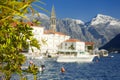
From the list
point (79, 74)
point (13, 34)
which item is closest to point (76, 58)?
point (79, 74)

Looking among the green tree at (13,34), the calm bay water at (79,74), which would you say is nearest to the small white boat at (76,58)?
the calm bay water at (79,74)

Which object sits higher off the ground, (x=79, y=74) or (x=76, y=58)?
(x=76, y=58)

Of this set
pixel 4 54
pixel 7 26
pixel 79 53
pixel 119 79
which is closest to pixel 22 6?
pixel 7 26

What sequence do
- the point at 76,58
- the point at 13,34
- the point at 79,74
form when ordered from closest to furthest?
the point at 13,34, the point at 79,74, the point at 76,58

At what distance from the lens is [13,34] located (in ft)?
13.7

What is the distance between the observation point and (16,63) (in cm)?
445

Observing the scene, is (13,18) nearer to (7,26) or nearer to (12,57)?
(7,26)

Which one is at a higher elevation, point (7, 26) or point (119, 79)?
point (7, 26)

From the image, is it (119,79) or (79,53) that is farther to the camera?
(79,53)

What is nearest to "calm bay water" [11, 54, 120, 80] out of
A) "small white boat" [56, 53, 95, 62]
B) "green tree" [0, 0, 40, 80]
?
"small white boat" [56, 53, 95, 62]

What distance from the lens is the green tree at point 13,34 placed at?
3688 millimetres

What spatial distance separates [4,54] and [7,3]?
0.93 m

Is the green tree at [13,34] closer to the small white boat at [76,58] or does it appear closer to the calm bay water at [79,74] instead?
the calm bay water at [79,74]

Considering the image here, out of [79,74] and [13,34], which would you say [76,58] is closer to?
[79,74]
